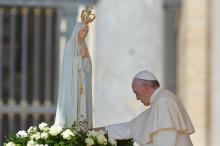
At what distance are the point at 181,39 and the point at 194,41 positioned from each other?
36 cm

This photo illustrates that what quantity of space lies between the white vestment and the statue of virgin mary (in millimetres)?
258

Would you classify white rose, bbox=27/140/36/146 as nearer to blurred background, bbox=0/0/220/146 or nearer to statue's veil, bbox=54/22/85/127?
statue's veil, bbox=54/22/85/127

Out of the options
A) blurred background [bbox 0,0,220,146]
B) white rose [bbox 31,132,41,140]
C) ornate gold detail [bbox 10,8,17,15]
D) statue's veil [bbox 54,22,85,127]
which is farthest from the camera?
ornate gold detail [bbox 10,8,17,15]

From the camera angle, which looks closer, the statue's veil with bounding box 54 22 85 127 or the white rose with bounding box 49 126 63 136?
the white rose with bounding box 49 126 63 136

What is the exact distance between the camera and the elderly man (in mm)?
7668

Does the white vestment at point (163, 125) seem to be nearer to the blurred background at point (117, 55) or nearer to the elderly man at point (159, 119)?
the elderly man at point (159, 119)

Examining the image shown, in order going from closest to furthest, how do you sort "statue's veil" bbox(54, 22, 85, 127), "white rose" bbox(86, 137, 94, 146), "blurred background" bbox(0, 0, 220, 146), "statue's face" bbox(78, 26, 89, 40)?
"white rose" bbox(86, 137, 94, 146) → "statue's veil" bbox(54, 22, 85, 127) → "statue's face" bbox(78, 26, 89, 40) → "blurred background" bbox(0, 0, 220, 146)

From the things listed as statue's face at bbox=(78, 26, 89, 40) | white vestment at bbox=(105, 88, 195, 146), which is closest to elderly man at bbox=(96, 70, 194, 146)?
→ white vestment at bbox=(105, 88, 195, 146)

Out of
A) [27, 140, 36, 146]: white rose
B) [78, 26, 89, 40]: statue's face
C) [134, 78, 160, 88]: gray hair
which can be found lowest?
[27, 140, 36, 146]: white rose

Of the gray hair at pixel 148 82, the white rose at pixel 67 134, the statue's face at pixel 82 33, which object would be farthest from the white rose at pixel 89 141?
the statue's face at pixel 82 33

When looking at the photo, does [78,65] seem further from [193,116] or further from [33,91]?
[33,91]

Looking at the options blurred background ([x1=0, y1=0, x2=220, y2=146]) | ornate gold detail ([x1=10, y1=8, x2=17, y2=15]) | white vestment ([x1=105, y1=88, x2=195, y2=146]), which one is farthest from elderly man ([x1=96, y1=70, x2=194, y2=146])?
ornate gold detail ([x1=10, y1=8, x2=17, y2=15])

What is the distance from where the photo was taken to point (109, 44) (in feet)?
42.7

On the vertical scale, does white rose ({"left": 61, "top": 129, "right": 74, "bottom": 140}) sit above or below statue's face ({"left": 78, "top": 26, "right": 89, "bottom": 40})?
below
